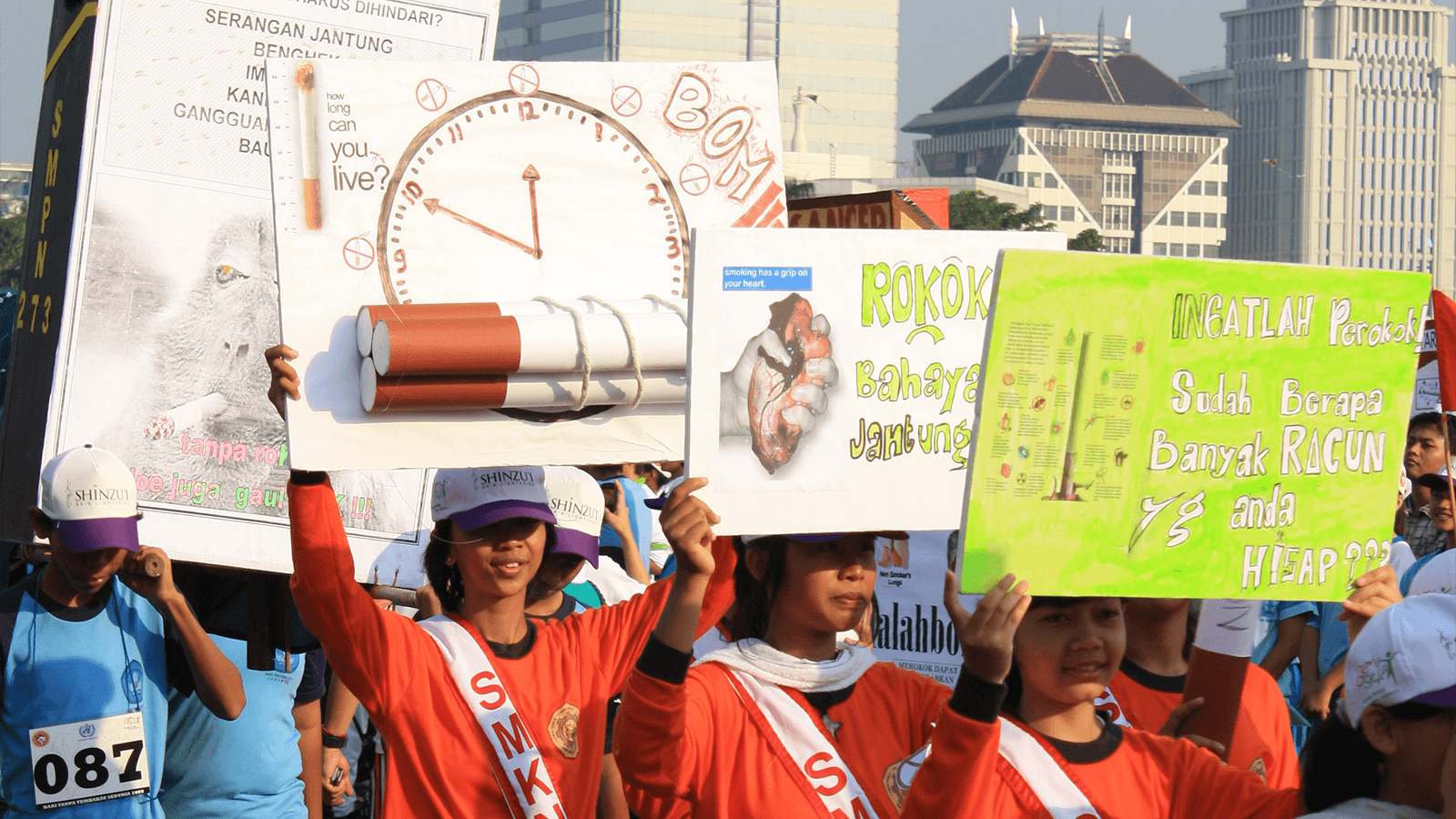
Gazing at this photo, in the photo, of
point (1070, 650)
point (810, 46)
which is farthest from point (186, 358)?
point (810, 46)

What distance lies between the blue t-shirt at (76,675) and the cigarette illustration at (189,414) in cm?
54

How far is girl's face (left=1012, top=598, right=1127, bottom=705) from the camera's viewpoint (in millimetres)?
3287

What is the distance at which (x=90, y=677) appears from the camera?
4.33 m

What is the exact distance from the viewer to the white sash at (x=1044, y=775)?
3182 mm

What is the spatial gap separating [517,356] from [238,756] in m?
2.10

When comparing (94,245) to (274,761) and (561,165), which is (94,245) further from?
(274,761)

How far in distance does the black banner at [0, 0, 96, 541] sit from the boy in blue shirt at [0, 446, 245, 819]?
0.48 ft

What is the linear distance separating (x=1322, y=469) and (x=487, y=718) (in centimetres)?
171

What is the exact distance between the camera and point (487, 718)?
368 cm

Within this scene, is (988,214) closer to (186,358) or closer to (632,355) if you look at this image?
(186,358)

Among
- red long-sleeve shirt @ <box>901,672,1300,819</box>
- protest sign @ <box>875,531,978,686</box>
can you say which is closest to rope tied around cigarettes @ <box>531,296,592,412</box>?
red long-sleeve shirt @ <box>901,672,1300,819</box>

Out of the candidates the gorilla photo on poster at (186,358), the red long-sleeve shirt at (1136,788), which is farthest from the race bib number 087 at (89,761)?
the red long-sleeve shirt at (1136,788)

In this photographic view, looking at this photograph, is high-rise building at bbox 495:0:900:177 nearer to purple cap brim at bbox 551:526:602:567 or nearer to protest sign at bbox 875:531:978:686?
protest sign at bbox 875:531:978:686

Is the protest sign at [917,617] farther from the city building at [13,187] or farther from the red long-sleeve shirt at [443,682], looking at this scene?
the city building at [13,187]
